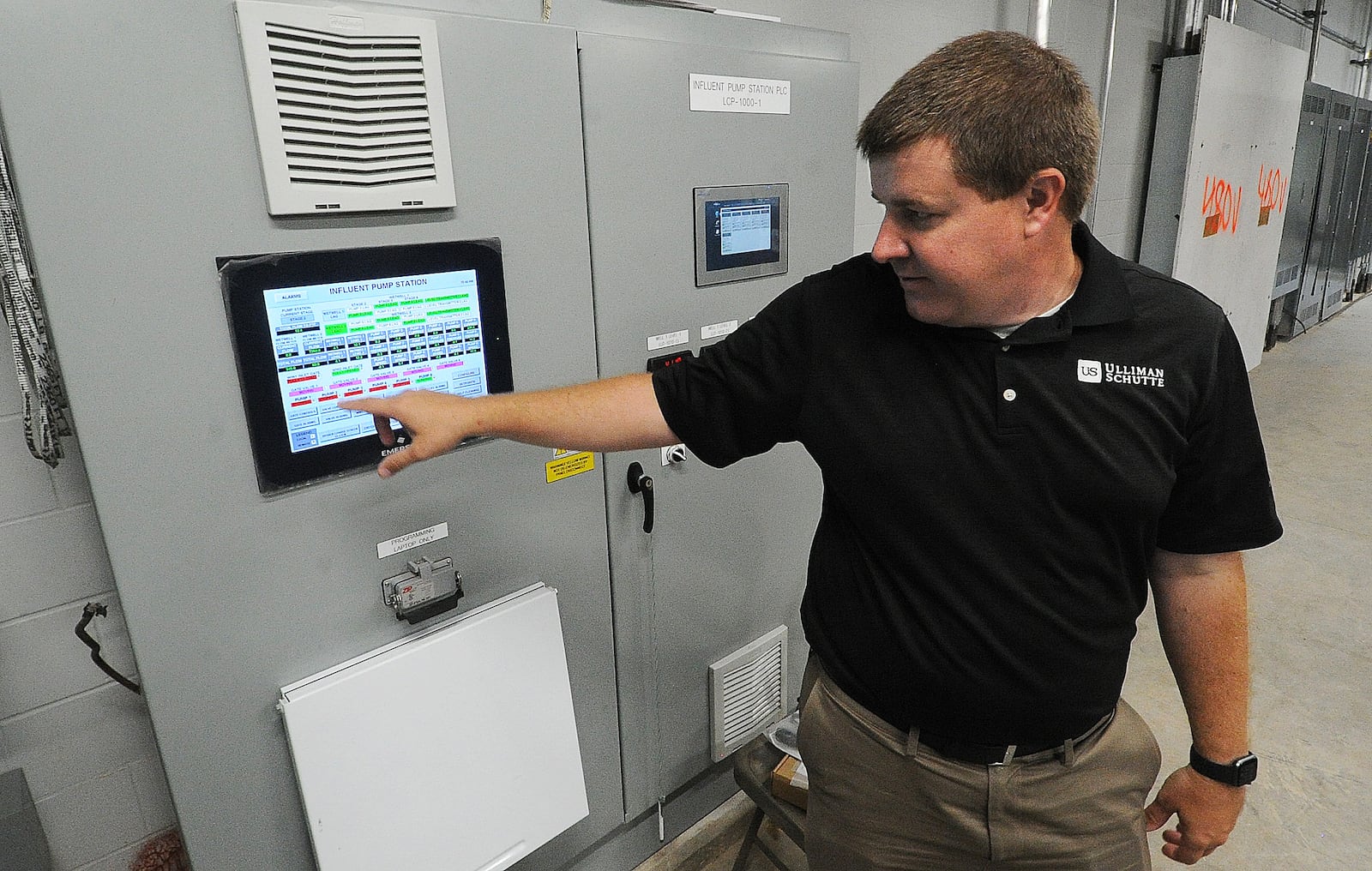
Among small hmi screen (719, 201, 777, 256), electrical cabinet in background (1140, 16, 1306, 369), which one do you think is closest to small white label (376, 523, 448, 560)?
small hmi screen (719, 201, 777, 256)

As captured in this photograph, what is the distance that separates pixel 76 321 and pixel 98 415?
11 centimetres

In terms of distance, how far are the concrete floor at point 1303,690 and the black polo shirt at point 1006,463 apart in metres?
1.05

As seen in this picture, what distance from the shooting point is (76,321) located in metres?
0.88

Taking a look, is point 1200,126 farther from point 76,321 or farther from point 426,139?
point 76,321

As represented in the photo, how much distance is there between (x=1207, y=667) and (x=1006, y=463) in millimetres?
471

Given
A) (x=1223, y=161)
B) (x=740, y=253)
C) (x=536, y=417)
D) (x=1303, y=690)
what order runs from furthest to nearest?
(x=1223, y=161)
(x=1303, y=690)
(x=740, y=253)
(x=536, y=417)

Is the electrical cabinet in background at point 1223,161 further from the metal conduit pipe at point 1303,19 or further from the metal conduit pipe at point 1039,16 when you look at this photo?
the metal conduit pipe at point 1039,16

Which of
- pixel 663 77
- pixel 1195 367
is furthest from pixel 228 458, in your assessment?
pixel 1195 367

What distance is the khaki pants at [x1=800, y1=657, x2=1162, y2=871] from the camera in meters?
1.07

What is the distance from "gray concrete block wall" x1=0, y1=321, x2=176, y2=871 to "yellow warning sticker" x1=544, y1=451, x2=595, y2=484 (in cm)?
71

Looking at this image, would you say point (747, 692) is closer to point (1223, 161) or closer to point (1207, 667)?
point (1207, 667)

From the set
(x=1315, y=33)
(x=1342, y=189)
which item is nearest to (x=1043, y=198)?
(x=1315, y=33)

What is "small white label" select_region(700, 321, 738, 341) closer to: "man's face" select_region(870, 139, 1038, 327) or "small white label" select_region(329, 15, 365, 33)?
"man's face" select_region(870, 139, 1038, 327)

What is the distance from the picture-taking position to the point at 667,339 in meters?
1.49
